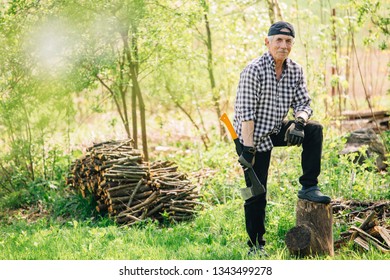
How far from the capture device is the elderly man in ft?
15.7

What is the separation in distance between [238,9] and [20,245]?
5.22m

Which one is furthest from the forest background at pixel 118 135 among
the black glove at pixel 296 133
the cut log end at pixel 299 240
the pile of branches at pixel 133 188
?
the black glove at pixel 296 133

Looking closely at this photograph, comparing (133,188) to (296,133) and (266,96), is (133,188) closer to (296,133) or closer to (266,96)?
(266,96)

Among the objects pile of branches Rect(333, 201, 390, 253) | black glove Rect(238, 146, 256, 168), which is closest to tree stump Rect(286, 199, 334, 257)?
pile of branches Rect(333, 201, 390, 253)

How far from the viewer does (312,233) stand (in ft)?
16.0

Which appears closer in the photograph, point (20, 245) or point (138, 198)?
point (20, 245)

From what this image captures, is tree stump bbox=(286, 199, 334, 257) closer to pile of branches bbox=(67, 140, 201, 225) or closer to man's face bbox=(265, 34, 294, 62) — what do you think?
man's face bbox=(265, 34, 294, 62)

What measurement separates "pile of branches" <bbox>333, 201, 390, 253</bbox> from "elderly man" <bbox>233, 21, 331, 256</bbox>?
0.51 m

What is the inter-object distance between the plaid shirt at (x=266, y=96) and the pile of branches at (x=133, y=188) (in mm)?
1820

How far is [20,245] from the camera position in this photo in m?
5.82

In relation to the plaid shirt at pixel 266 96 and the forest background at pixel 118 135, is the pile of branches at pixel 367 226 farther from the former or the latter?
the plaid shirt at pixel 266 96

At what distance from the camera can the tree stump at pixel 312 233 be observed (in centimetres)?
483
